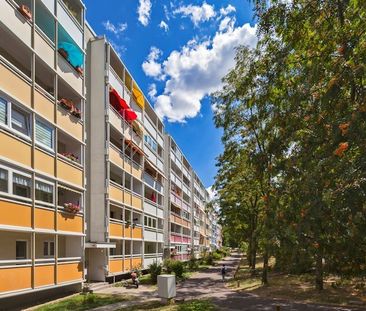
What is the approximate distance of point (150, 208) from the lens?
42094 millimetres

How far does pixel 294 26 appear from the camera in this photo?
1351cm

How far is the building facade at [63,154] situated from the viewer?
58.3ft

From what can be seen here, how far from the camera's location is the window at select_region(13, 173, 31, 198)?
1768cm

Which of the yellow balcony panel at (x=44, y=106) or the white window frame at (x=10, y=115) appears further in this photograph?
the yellow balcony panel at (x=44, y=106)

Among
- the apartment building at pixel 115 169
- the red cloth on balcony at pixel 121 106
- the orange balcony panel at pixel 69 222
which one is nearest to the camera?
the orange balcony panel at pixel 69 222

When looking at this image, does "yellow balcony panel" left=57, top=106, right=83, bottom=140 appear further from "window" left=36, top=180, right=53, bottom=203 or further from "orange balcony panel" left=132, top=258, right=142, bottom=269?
"orange balcony panel" left=132, top=258, right=142, bottom=269

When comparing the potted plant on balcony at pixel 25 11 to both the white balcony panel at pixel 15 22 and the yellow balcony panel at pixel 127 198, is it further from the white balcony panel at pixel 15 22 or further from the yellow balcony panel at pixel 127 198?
the yellow balcony panel at pixel 127 198

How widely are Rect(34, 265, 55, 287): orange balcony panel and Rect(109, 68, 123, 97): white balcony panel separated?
15.5 meters

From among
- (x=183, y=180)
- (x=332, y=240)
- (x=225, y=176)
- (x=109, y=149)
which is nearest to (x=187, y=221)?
(x=183, y=180)

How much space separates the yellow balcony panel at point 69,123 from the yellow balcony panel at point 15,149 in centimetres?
383

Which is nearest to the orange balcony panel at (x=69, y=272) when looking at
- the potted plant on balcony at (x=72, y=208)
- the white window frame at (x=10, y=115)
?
the potted plant on balcony at (x=72, y=208)

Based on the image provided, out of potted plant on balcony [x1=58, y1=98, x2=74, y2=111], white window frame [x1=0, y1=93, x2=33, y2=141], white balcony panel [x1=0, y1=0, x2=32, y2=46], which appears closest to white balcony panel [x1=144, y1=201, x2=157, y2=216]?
potted plant on balcony [x1=58, y1=98, x2=74, y2=111]

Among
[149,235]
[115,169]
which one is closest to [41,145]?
[115,169]

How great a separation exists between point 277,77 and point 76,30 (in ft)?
50.3
